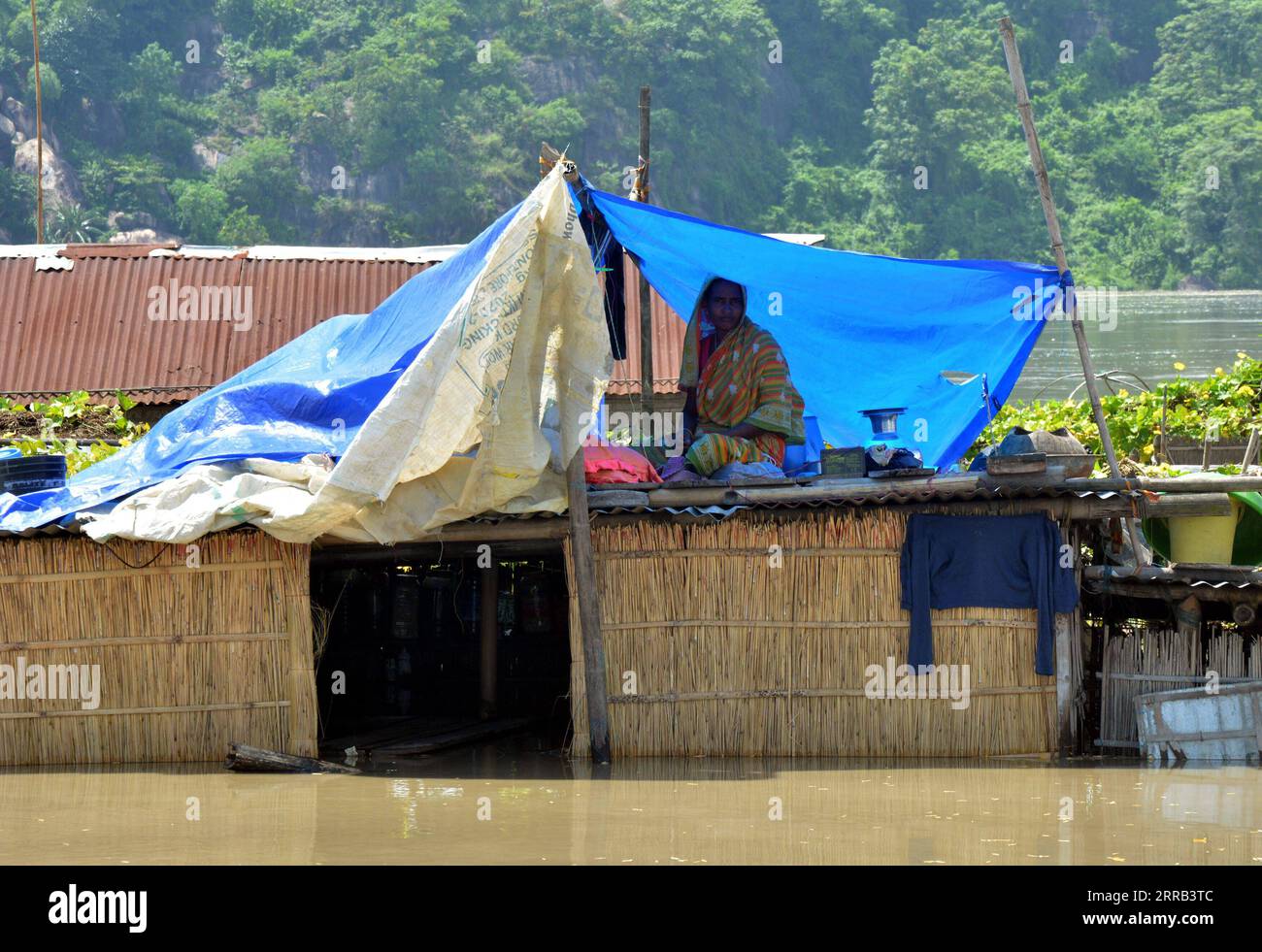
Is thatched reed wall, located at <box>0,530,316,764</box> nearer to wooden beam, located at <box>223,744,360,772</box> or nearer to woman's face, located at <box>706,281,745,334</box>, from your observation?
wooden beam, located at <box>223,744,360,772</box>

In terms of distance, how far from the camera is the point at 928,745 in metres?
7.83

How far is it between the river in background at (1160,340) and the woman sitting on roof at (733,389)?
19.2m

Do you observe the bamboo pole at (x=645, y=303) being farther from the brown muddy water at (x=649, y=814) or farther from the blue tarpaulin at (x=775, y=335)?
the brown muddy water at (x=649, y=814)

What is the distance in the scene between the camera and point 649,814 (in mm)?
6379

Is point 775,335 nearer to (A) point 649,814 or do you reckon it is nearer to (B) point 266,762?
(A) point 649,814

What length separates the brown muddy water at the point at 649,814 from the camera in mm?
5707

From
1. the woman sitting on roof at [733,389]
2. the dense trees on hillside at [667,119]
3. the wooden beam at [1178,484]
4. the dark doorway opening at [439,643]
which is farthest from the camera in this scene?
the dense trees on hillside at [667,119]

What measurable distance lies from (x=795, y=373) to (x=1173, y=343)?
29.2 m

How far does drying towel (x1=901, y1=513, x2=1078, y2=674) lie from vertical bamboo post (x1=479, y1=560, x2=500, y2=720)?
2563mm

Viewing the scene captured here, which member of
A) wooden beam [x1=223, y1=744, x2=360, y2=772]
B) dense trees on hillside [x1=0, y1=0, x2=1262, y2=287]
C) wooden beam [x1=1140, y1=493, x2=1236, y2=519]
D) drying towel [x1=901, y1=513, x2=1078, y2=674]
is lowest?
wooden beam [x1=223, y1=744, x2=360, y2=772]

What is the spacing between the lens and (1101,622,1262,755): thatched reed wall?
7.86m

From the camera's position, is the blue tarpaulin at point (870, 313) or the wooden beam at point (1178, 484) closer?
the wooden beam at point (1178, 484)

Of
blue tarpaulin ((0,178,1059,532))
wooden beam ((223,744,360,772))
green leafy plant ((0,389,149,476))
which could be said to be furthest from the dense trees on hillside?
wooden beam ((223,744,360,772))

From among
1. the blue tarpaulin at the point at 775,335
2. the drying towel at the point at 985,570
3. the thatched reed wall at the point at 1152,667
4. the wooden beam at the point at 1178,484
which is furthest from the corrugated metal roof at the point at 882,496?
the blue tarpaulin at the point at 775,335
